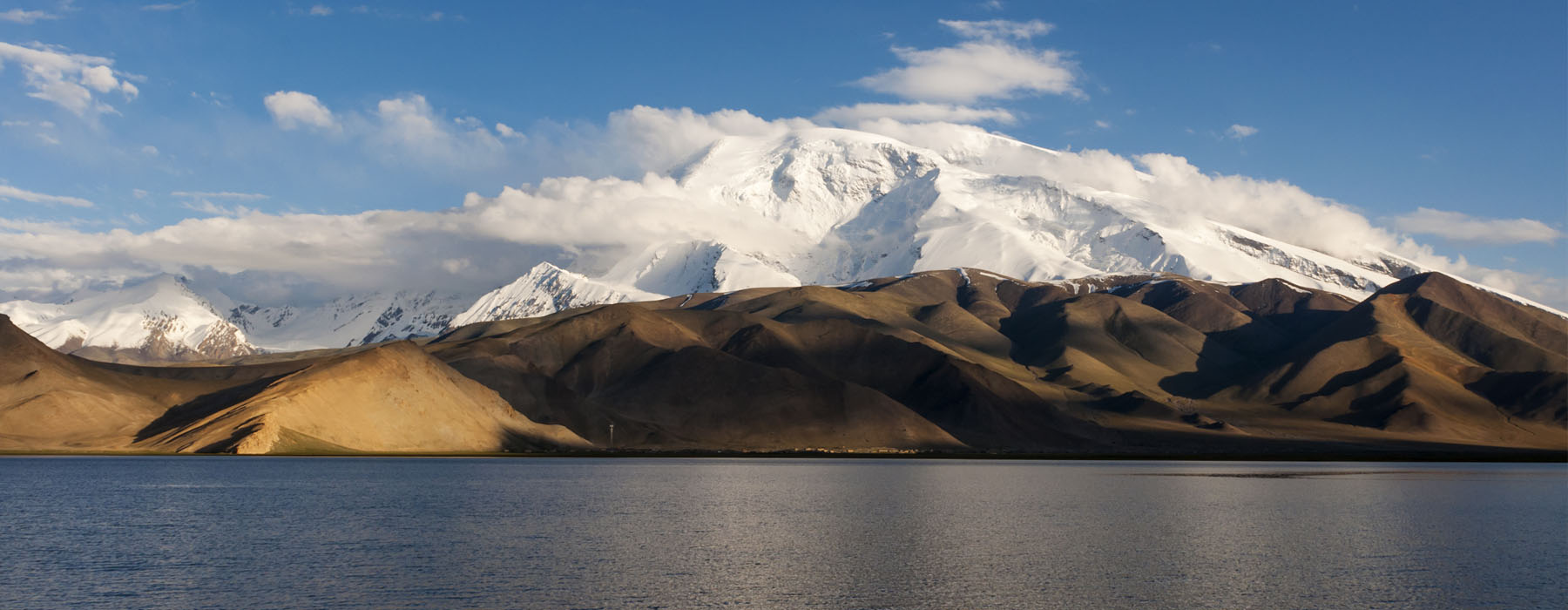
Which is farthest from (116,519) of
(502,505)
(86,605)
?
(86,605)

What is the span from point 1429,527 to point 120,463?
173m

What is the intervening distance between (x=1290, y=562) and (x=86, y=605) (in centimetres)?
5913

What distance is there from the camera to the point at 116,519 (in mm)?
95688

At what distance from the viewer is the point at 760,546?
82.2m

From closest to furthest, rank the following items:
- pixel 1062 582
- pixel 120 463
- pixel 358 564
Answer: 1. pixel 1062 582
2. pixel 358 564
3. pixel 120 463

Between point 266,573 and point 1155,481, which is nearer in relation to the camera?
point 266,573

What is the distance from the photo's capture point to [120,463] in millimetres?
199500

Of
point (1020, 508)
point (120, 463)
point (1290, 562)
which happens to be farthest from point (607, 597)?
point (120, 463)

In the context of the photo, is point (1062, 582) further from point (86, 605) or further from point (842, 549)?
point (86, 605)

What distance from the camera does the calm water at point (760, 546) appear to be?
6241 cm

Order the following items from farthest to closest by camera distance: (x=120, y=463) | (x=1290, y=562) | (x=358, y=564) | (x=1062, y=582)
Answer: (x=120, y=463) < (x=1290, y=562) < (x=358, y=564) < (x=1062, y=582)

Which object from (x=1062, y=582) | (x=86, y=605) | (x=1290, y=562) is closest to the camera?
(x=86, y=605)

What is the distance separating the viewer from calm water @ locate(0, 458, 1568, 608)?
205 ft

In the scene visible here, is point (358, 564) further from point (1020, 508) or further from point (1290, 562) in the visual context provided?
point (1020, 508)
